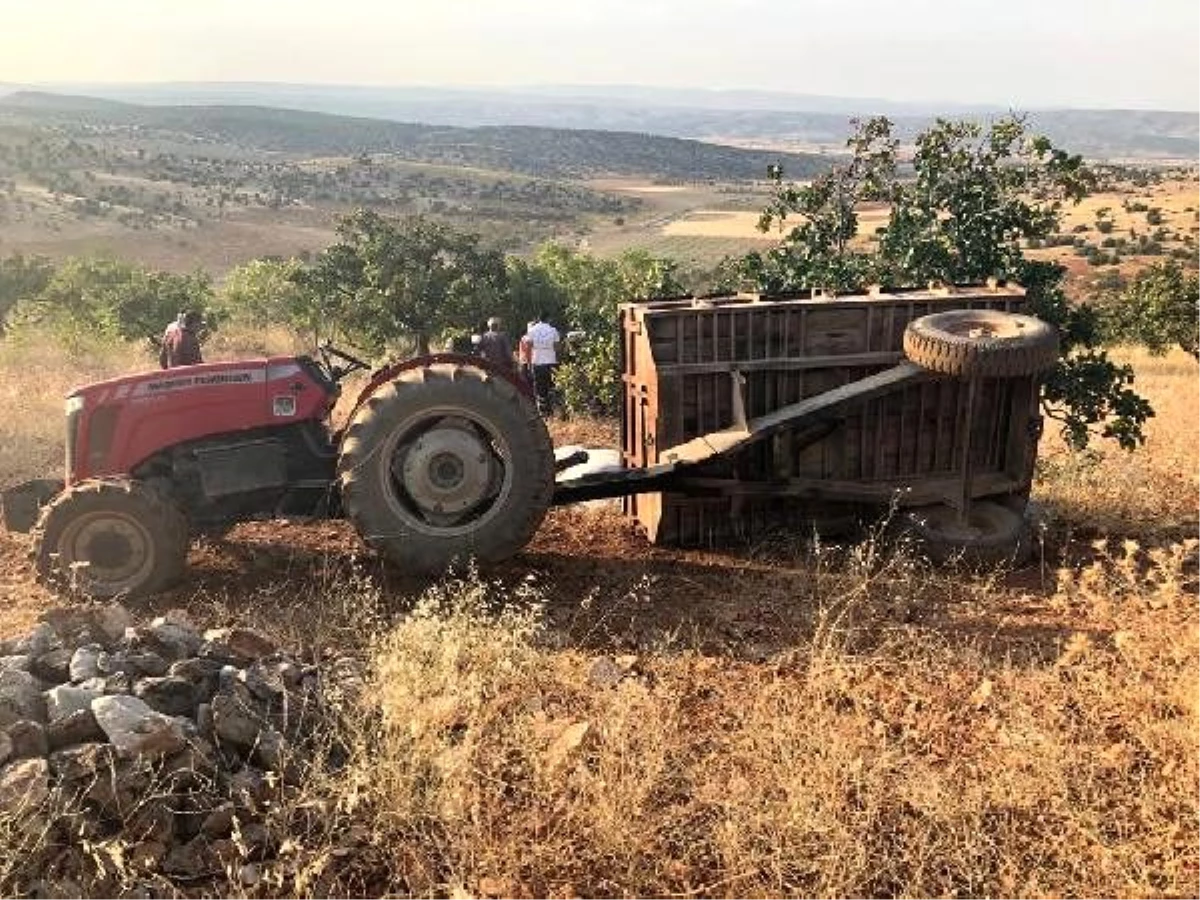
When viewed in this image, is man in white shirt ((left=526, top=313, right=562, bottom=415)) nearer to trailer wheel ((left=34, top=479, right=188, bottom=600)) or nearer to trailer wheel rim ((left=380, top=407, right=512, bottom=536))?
trailer wheel rim ((left=380, top=407, right=512, bottom=536))

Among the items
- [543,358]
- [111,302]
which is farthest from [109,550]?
[111,302]

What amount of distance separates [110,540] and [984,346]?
567cm

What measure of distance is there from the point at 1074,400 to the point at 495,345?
593 centimetres

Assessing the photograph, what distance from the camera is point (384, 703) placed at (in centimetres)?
432

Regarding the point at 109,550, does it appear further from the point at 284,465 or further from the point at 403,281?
the point at 403,281

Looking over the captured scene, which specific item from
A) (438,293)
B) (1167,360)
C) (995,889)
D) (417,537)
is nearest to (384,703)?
(417,537)

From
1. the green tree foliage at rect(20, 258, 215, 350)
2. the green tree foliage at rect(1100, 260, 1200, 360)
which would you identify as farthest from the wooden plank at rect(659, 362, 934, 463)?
the green tree foliage at rect(1100, 260, 1200, 360)

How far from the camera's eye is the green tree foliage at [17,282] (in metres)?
25.9

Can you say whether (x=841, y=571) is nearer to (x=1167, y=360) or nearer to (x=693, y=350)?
(x=693, y=350)

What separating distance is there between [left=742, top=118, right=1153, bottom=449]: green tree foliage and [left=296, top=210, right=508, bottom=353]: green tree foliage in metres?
11.3

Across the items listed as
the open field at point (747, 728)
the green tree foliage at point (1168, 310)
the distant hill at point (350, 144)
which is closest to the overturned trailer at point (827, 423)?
the open field at point (747, 728)

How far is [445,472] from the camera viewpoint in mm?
6438

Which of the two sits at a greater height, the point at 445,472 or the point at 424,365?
the point at 424,365

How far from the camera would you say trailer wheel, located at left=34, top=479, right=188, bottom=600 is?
6059 mm
